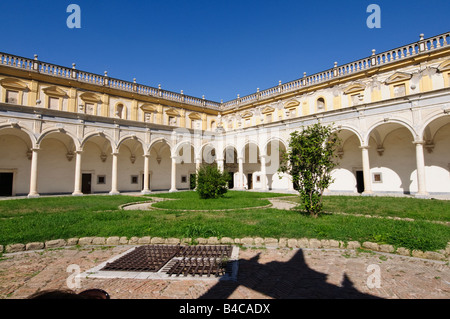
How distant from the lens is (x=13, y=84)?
64.8 feet

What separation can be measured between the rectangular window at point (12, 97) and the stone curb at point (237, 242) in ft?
62.4

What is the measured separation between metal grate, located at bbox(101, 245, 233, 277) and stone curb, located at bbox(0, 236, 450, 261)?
49cm

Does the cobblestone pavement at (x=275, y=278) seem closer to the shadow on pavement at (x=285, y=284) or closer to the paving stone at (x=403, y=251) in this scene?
the shadow on pavement at (x=285, y=284)

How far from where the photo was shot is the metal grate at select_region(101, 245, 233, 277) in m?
4.75

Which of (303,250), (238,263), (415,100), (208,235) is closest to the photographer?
(238,263)

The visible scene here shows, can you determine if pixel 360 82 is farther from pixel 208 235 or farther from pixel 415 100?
pixel 208 235

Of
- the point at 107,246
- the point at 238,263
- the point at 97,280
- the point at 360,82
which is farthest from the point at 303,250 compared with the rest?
the point at 360,82

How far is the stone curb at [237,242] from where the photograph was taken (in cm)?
599

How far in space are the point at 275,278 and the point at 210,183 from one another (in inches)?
487

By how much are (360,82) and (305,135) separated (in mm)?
15206

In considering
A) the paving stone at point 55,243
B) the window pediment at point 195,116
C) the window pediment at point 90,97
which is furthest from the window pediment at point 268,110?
the paving stone at point 55,243

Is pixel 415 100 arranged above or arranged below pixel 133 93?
below

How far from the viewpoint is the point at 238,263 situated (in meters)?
5.16

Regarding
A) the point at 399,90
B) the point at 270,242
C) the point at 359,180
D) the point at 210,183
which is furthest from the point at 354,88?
the point at 270,242
